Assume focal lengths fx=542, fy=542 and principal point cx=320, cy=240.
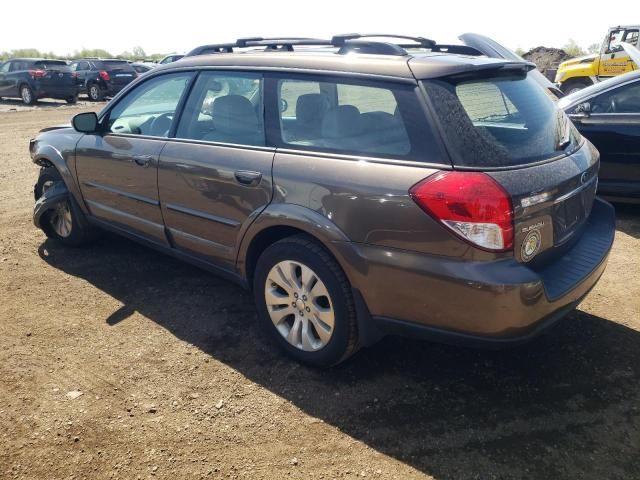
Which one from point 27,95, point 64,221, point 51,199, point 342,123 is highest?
point 342,123

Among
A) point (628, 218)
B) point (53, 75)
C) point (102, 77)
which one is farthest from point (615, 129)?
point (102, 77)

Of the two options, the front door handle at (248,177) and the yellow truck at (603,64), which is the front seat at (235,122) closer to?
the front door handle at (248,177)

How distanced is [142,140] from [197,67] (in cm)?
67

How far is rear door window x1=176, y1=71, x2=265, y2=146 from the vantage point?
322 cm

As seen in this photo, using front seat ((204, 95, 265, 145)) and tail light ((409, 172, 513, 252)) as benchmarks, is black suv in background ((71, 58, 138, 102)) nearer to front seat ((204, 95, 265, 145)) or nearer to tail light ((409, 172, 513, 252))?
front seat ((204, 95, 265, 145))

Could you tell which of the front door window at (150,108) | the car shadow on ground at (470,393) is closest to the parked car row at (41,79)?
the front door window at (150,108)

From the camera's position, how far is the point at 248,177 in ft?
A: 10.1

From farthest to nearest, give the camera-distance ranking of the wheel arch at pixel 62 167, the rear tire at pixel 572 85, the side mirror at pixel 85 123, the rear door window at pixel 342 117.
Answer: the rear tire at pixel 572 85 → the wheel arch at pixel 62 167 → the side mirror at pixel 85 123 → the rear door window at pixel 342 117

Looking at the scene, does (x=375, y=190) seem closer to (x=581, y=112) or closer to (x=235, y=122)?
(x=235, y=122)

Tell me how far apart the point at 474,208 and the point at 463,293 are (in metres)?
0.38

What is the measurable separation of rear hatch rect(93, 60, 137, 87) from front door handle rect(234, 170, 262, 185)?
67.8ft

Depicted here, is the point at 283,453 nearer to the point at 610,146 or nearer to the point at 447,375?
the point at 447,375

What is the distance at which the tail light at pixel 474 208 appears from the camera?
232cm

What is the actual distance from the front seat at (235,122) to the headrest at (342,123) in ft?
1.42
